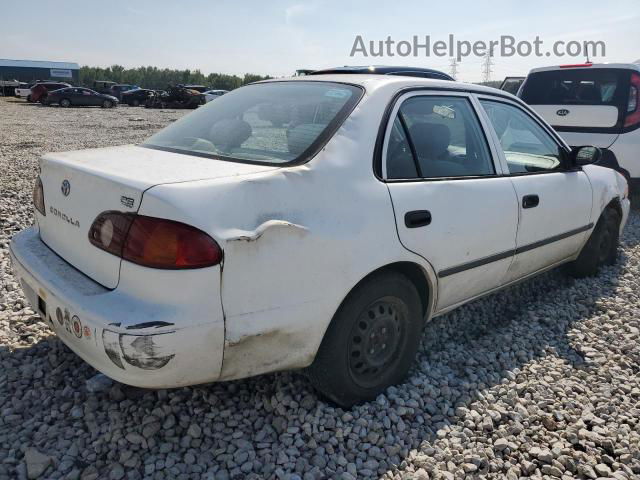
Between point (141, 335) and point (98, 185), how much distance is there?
2.34 ft

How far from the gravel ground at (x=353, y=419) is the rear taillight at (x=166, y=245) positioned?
89 centimetres

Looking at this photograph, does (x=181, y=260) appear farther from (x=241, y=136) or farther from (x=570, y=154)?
(x=570, y=154)

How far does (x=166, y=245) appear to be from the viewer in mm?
1886

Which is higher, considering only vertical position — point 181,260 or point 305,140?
point 305,140

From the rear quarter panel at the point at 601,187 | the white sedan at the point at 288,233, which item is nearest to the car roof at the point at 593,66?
the rear quarter panel at the point at 601,187

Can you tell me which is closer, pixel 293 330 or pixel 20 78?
pixel 293 330

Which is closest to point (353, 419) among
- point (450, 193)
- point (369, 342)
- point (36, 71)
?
point (369, 342)

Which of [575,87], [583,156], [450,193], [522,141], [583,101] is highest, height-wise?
[575,87]

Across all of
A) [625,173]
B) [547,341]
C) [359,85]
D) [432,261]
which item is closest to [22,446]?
[432,261]

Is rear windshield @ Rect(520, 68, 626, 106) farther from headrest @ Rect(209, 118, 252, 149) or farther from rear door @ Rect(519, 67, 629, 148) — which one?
headrest @ Rect(209, 118, 252, 149)

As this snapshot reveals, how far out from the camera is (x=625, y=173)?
638cm

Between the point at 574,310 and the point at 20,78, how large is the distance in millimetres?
72046

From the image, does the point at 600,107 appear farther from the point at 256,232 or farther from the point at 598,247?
the point at 256,232

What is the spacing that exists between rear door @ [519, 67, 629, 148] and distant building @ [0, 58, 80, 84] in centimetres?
6558
